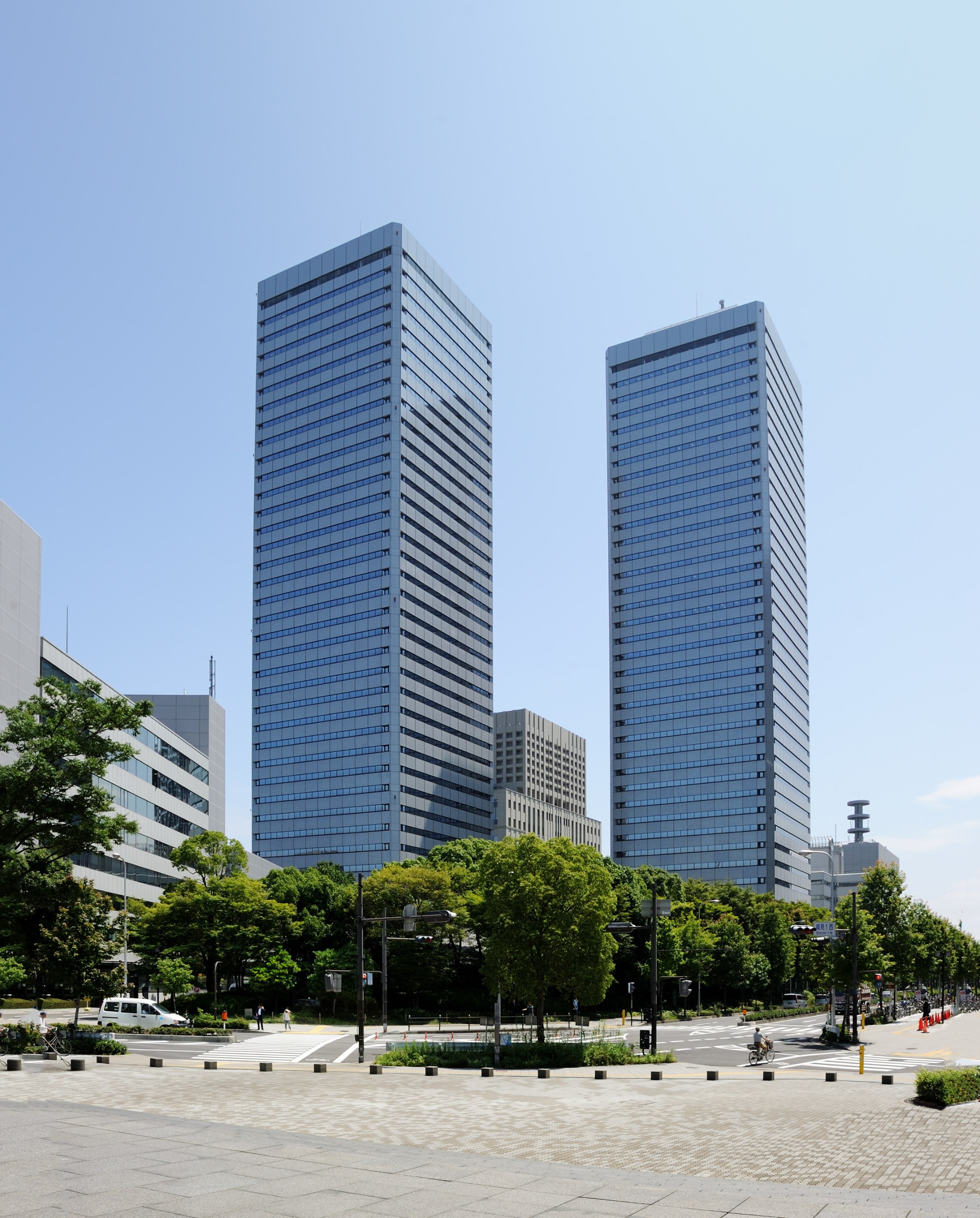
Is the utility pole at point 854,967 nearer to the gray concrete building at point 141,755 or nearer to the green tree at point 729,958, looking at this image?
the green tree at point 729,958

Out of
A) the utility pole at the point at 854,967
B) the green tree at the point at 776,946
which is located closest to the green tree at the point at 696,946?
the green tree at the point at 776,946

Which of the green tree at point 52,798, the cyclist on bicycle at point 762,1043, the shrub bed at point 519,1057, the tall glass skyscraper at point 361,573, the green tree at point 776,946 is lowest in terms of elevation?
the green tree at point 776,946

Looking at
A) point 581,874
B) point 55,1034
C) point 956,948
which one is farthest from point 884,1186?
point 956,948

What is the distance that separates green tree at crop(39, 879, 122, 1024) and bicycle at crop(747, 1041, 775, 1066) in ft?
93.0

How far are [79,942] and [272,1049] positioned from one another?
12769 millimetres

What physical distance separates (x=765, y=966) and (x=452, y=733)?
97.0 m

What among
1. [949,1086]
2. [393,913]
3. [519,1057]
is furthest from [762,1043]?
[393,913]

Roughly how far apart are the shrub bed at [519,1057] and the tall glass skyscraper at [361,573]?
125984mm

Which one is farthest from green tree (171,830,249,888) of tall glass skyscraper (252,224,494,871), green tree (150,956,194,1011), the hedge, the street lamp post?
tall glass skyscraper (252,224,494,871)

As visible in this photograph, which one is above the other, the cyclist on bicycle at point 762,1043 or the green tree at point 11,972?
the green tree at point 11,972

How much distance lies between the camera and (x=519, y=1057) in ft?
141

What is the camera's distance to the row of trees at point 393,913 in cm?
4516

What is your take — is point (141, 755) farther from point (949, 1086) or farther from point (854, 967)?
point (949, 1086)

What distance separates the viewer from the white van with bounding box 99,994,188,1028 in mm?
61500
